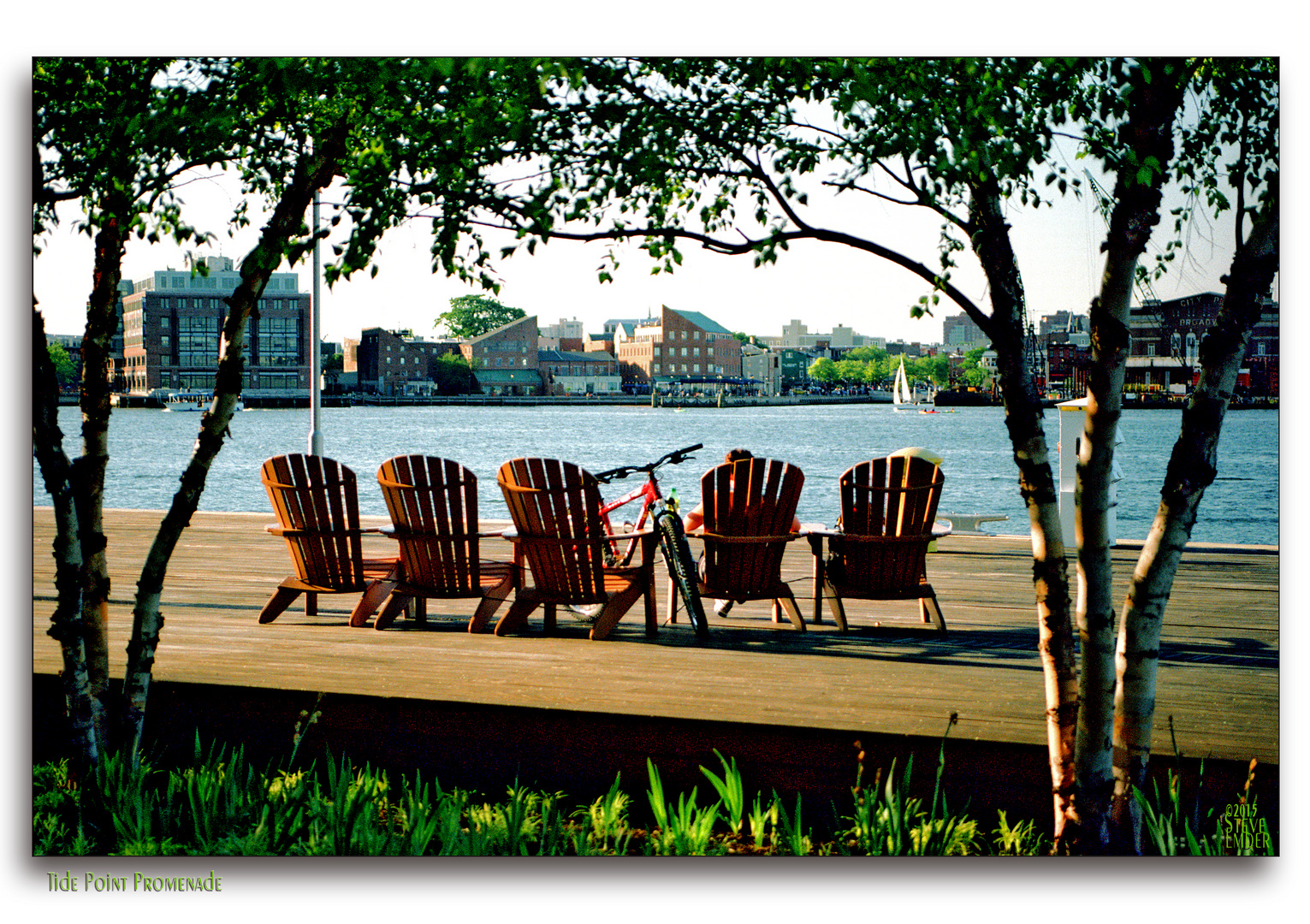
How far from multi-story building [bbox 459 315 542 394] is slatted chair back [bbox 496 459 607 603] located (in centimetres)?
377

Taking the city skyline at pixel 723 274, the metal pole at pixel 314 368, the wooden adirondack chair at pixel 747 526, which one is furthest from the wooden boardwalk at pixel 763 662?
the metal pole at pixel 314 368

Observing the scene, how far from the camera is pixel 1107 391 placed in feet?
10.8

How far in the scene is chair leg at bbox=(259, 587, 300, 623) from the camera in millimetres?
5699

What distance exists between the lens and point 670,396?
45.6 feet

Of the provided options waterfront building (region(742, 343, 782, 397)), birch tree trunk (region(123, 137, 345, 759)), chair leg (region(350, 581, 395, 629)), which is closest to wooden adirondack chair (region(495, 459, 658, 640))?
chair leg (region(350, 581, 395, 629))

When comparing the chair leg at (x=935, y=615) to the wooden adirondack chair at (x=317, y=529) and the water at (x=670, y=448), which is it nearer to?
the wooden adirondack chair at (x=317, y=529)

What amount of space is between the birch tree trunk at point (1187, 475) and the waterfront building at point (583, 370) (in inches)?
241

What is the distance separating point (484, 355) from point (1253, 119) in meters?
7.86

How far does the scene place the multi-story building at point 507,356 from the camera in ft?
32.8

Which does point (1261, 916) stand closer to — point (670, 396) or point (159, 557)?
point (159, 557)

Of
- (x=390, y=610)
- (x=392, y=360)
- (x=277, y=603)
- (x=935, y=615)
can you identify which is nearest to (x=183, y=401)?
(x=277, y=603)

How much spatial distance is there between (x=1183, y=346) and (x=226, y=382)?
136 inches

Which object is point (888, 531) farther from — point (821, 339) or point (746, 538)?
point (821, 339)
